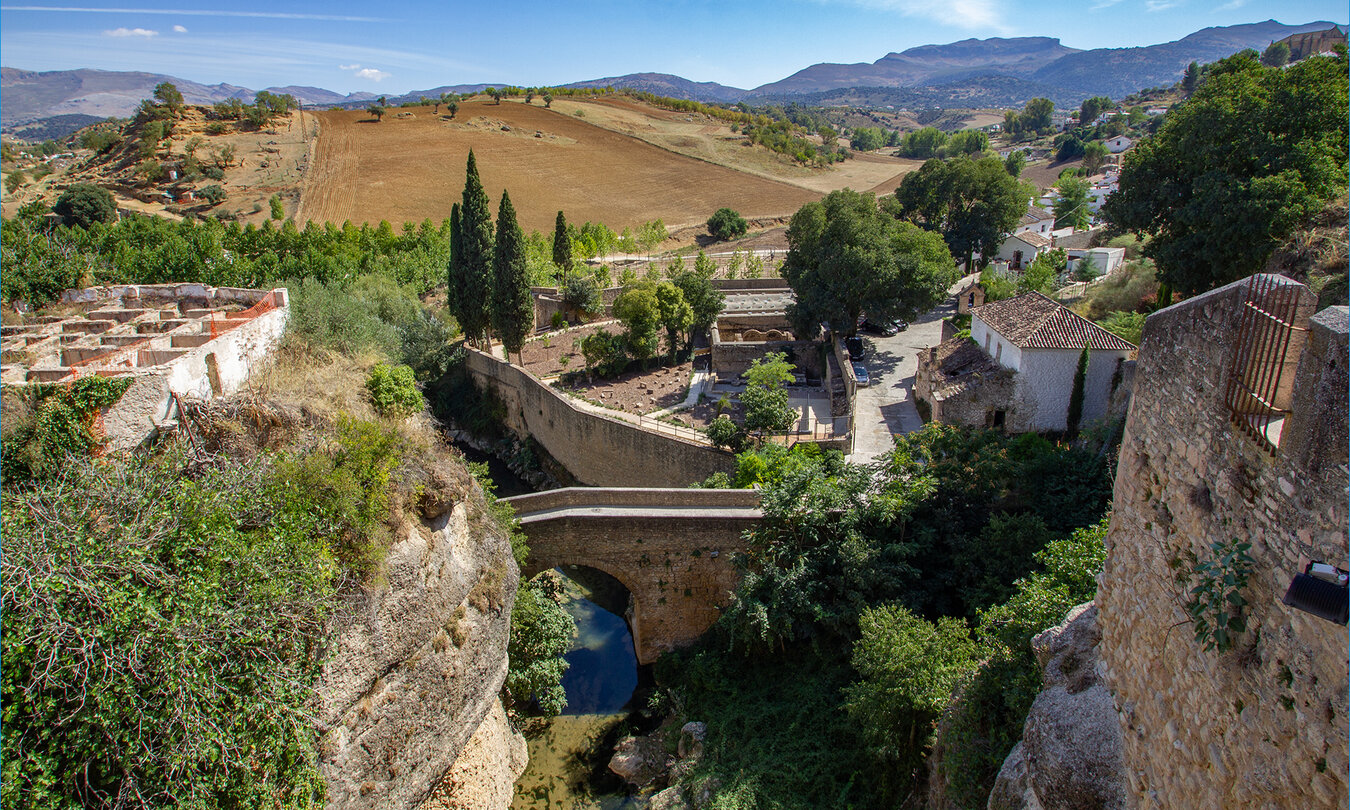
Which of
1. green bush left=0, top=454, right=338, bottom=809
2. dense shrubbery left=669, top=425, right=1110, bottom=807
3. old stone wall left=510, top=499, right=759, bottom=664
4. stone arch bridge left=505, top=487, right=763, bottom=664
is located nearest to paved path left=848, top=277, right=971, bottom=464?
dense shrubbery left=669, top=425, right=1110, bottom=807

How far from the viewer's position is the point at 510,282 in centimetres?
2941

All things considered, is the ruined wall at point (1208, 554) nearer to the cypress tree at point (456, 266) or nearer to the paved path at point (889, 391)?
the paved path at point (889, 391)

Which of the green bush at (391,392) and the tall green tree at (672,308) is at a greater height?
the green bush at (391,392)

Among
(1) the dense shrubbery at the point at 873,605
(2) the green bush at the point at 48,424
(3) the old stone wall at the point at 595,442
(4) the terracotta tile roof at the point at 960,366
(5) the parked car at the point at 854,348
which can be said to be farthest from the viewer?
(5) the parked car at the point at 854,348

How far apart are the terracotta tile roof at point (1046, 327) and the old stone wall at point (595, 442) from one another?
9.14 meters

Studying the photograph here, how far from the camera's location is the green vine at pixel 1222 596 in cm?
520

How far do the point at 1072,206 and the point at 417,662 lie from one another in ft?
205

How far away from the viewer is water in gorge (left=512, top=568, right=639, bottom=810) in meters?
16.0

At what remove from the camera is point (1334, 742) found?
14.4 feet

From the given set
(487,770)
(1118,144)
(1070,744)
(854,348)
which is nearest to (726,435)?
(854,348)

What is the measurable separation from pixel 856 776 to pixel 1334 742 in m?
10.5

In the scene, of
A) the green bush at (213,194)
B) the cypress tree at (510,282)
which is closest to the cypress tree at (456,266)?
the cypress tree at (510,282)

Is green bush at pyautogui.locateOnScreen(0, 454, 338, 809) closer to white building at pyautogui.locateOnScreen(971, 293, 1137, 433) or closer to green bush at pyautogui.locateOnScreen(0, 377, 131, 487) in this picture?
green bush at pyautogui.locateOnScreen(0, 377, 131, 487)

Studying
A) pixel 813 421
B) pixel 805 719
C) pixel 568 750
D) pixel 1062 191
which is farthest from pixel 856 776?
pixel 1062 191
